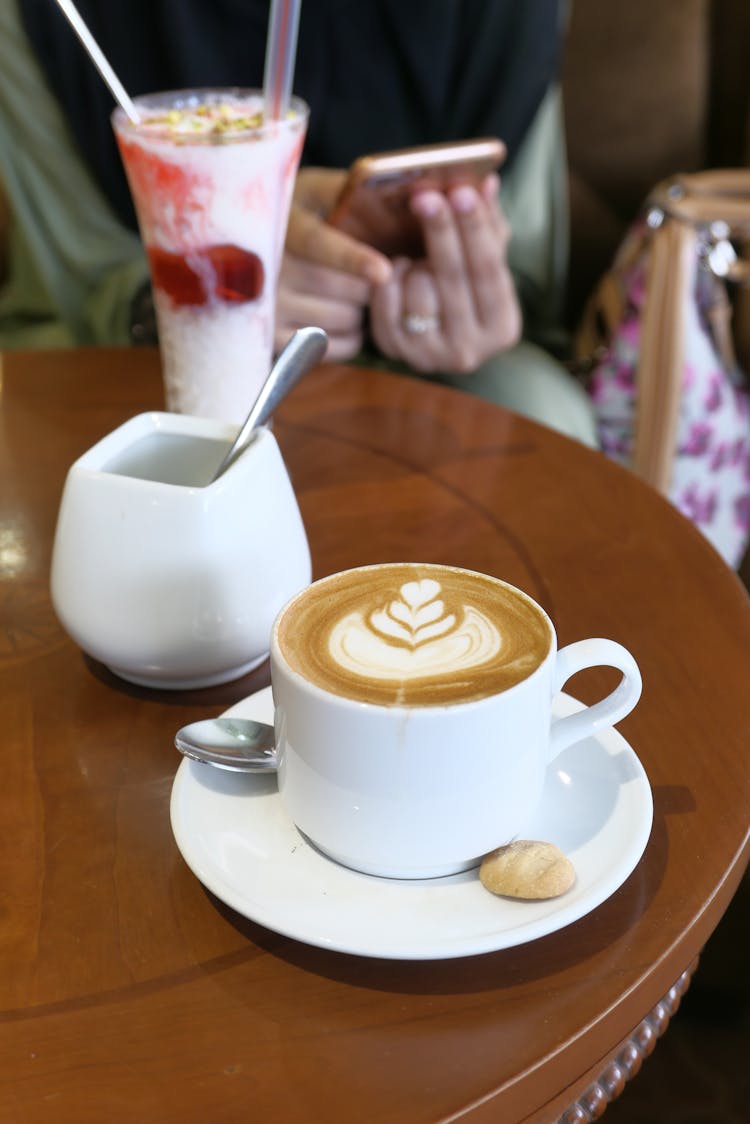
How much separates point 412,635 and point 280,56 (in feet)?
1.54

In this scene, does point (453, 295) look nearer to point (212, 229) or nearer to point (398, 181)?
point (398, 181)

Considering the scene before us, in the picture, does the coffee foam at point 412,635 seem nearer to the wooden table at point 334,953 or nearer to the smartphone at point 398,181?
the wooden table at point 334,953

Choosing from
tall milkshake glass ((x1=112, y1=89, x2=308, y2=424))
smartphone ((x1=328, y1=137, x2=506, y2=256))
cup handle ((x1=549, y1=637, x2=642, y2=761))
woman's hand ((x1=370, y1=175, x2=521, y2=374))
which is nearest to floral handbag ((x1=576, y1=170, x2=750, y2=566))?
woman's hand ((x1=370, y1=175, x2=521, y2=374))

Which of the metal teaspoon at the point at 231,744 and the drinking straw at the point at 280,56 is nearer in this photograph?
the metal teaspoon at the point at 231,744

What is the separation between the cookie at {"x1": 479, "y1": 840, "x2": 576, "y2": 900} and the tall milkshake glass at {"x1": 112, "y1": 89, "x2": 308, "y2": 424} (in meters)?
0.45

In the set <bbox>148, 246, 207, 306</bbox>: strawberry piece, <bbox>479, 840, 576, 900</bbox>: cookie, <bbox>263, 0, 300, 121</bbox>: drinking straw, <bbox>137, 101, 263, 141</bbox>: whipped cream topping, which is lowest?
<bbox>479, 840, 576, 900</bbox>: cookie

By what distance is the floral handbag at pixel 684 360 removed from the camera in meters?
1.21

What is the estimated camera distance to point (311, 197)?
108cm

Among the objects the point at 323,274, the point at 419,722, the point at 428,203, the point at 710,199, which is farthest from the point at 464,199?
the point at 419,722

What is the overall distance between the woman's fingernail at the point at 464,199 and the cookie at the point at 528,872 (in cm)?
71

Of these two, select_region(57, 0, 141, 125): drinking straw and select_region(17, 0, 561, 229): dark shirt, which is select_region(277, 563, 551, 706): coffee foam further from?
select_region(17, 0, 561, 229): dark shirt

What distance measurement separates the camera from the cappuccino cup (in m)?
0.35

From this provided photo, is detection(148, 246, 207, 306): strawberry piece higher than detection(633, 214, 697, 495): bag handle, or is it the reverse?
detection(148, 246, 207, 306): strawberry piece

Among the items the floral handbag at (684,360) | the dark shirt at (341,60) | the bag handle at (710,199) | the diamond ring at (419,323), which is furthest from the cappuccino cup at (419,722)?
the dark shirt at (341,60)
